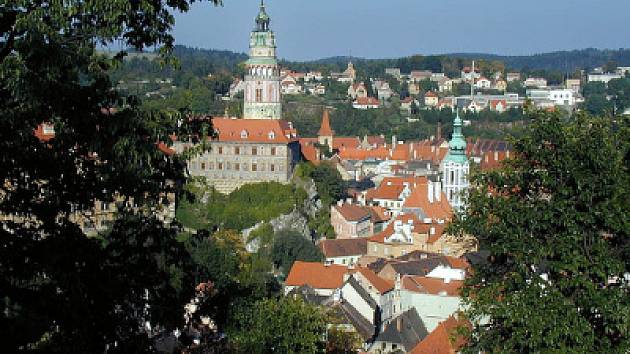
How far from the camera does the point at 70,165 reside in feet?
27.8

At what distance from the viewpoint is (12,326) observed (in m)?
8.04

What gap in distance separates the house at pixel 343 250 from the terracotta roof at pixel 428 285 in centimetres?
1009

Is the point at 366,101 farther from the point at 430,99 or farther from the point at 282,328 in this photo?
the point at 282,328

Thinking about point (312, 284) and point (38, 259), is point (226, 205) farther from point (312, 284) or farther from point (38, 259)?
point (38, 259)

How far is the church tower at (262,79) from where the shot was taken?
55.8 m

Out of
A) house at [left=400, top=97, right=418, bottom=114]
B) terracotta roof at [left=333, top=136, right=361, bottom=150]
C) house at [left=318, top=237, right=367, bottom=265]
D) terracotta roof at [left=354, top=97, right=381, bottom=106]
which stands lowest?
house at [left=318, top=237, right=367, bottom=265]

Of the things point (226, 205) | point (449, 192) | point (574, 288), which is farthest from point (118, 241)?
point (449, 192)

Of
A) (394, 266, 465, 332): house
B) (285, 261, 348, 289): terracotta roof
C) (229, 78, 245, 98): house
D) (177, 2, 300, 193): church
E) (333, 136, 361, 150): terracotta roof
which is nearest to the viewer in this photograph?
(394, 266, 465, 332): house

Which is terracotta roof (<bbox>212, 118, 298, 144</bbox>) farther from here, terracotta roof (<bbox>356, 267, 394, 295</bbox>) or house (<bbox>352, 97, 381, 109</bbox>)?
house (<bbox>352, 97, 381, 109</bbox>)

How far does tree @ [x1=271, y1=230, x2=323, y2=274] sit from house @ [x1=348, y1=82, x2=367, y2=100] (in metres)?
81.5

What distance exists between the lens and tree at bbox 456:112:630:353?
12039 millimetres

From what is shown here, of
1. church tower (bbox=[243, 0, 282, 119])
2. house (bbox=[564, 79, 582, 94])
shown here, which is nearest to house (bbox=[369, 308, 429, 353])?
church tower (bbox=[243, 0, 282, 119])

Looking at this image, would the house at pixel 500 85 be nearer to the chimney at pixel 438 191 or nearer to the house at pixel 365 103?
the house at pixel 365 103

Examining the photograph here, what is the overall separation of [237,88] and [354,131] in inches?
665
